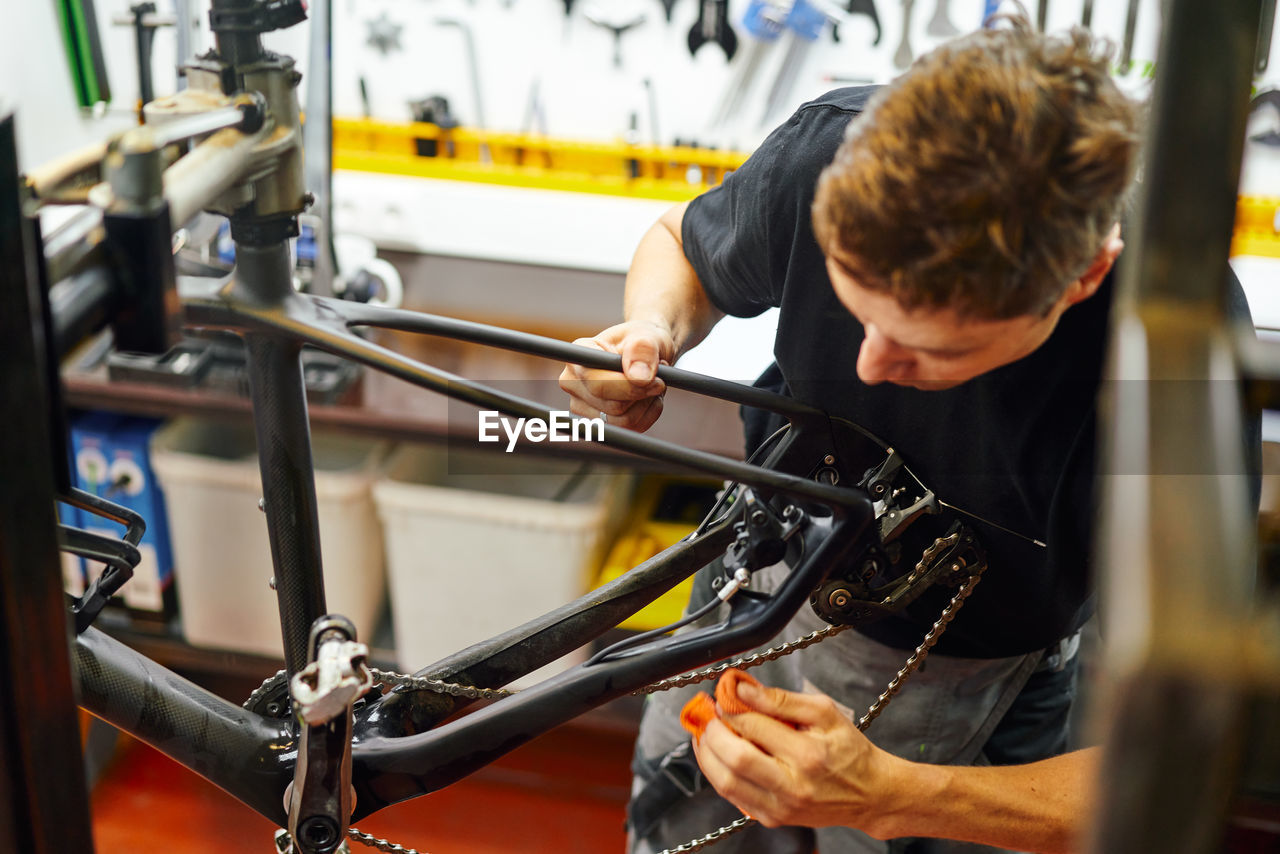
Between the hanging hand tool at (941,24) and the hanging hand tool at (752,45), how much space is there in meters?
0.22

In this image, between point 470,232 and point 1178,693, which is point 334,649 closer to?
point 1178,693

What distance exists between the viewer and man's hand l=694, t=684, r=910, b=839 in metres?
0.75

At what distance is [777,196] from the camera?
92 cm

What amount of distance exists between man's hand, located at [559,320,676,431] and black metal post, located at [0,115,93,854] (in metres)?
0.46

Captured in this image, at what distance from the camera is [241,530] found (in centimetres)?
163

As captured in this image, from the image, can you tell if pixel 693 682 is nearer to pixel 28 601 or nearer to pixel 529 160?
pixel 28 601

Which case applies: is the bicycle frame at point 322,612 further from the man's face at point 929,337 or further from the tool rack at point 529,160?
the tool rack at point 529,160

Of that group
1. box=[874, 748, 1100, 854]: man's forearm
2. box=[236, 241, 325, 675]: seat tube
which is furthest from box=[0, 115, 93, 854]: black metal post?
box=[874, 748, 1100, 854]: man's forearm

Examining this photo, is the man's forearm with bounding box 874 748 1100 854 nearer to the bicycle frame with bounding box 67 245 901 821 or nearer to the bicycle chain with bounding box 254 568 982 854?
the bicycle chain with bounding box 254 568 982 854

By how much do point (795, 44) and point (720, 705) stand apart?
1.27 metres

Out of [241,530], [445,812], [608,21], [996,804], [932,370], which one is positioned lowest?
[445,812]

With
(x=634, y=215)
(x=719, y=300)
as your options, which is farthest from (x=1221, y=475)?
(x=634, y=215)

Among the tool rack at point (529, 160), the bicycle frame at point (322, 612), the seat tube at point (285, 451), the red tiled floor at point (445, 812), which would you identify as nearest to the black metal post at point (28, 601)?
the bicycle frame at point (322, 612)

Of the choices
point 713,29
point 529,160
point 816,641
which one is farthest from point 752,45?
point 816,641
